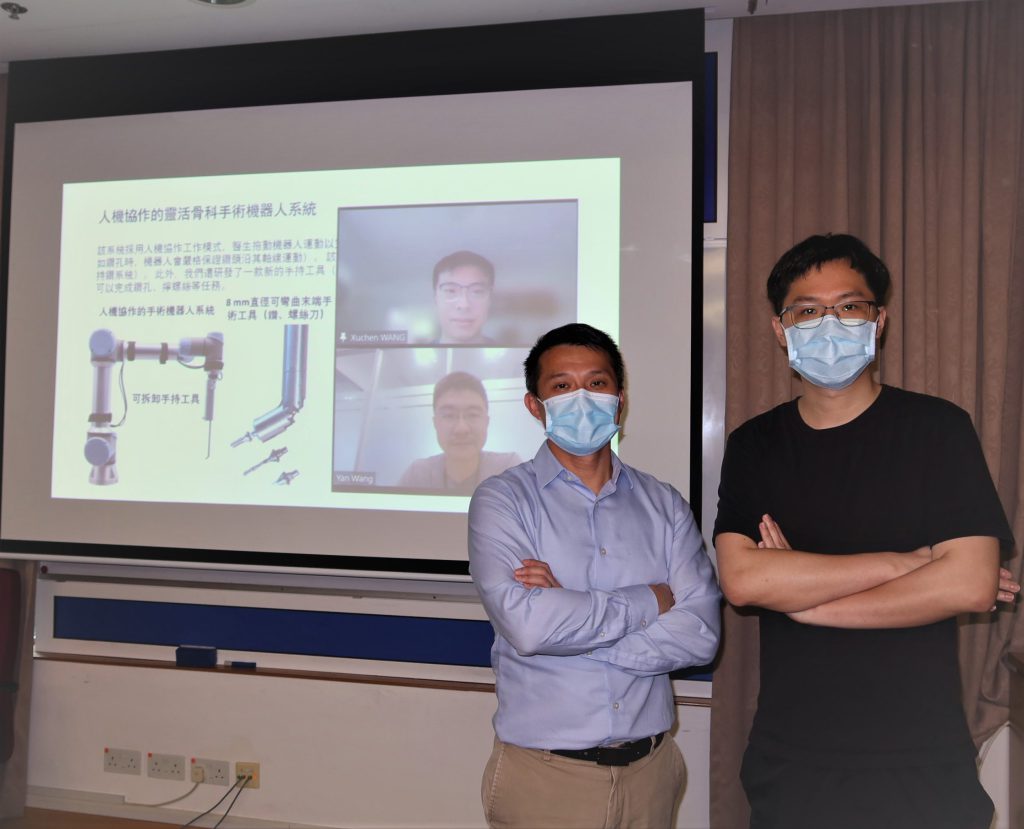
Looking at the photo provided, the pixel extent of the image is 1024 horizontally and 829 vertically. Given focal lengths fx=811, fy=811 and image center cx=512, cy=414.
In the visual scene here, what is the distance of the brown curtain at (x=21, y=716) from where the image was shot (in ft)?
10.5

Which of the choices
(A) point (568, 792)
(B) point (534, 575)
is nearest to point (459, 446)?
(B) point (534, 575)

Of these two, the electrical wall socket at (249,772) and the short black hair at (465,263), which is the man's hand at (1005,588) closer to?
the short black hair at (465,263)

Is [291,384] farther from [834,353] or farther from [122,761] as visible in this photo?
[834,353]

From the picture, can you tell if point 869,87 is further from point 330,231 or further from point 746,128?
point 330,231

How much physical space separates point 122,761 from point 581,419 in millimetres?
2566

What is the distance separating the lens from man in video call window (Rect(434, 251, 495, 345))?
2869 mm

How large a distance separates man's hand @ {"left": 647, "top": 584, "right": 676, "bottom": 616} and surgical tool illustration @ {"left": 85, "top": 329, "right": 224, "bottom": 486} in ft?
6.50

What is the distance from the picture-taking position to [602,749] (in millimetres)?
1665

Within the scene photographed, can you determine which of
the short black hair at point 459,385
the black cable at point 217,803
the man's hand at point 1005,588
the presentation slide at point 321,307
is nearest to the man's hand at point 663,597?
the man's hand at point 1005,588

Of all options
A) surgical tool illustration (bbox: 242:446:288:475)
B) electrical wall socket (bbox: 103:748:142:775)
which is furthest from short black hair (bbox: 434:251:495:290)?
electrical wall socket (bbox: 103:748:142:775)

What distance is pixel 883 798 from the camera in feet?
4.83

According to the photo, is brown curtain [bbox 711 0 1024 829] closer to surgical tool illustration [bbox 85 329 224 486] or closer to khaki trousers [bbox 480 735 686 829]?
khaki trousers [bbox 480 735 686 829]

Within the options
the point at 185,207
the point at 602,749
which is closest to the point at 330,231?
the point at 185,207

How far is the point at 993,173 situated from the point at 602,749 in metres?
2.23
